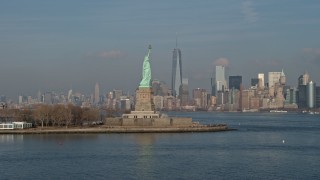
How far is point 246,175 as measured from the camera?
1185 inches

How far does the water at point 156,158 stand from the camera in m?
30.8

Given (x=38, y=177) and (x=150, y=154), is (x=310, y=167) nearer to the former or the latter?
(x=150, y=154)

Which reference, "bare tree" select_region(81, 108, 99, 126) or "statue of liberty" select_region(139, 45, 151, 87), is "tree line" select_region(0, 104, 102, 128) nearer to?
"bare tree" select_region(81, 108, 99, 126)

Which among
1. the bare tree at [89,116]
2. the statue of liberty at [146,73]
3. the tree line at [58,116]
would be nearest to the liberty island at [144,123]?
the statue of liberty at [146,73]

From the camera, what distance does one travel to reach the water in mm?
30797

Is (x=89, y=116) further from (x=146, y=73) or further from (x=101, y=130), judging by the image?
(x=101, y=130)

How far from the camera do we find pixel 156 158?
3753cm

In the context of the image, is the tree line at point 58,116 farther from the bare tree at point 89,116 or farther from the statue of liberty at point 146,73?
the statue of liberty at point 146,73

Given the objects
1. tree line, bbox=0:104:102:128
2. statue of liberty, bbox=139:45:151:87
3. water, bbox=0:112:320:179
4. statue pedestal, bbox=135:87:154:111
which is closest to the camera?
water, bbox=0:112:320:179

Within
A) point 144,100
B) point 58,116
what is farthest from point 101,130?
point 58,116

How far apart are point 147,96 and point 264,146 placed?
21575 mm

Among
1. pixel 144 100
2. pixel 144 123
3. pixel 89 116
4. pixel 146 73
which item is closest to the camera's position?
pixel 144 123

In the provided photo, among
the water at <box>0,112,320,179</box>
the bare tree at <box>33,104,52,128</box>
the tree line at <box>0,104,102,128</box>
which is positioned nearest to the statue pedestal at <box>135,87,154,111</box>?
the tree line at <box>0,104,102,128</box>

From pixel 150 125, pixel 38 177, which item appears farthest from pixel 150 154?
pixel 150 125
